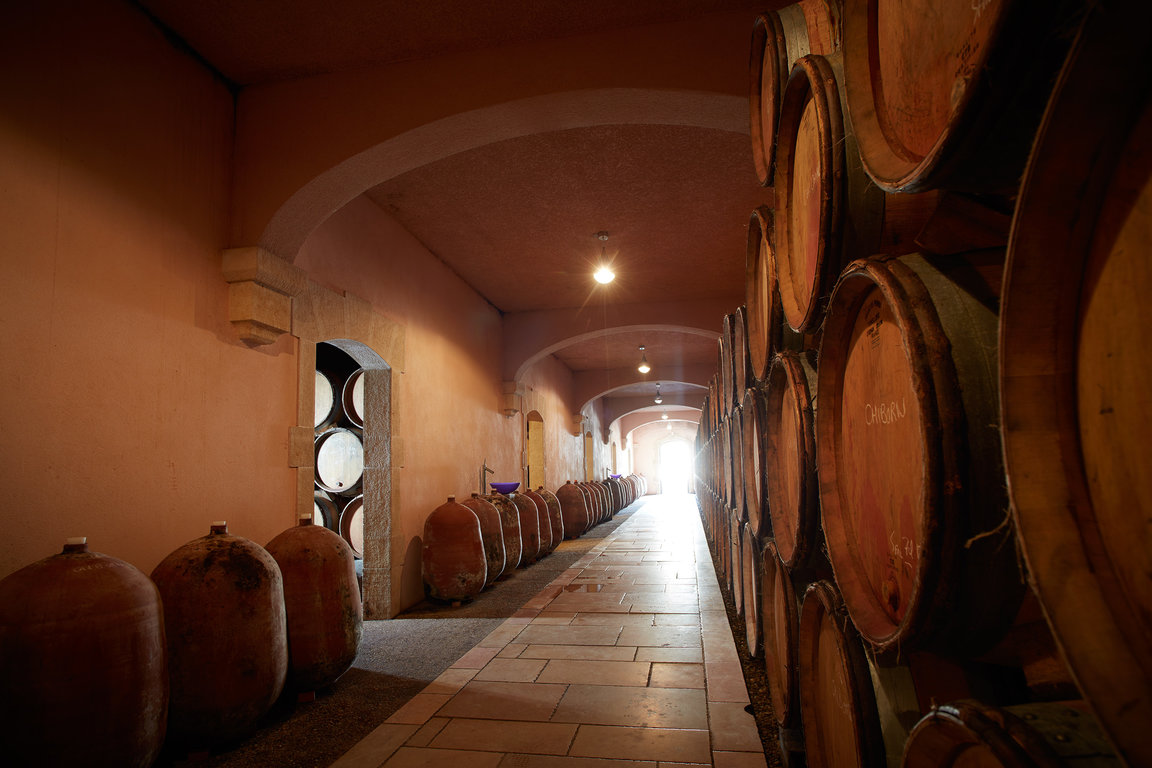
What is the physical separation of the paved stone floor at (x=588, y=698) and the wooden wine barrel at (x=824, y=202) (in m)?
1.90

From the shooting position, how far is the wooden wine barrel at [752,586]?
2.69 metres

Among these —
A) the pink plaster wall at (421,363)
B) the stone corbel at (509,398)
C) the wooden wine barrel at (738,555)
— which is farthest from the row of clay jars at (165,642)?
the stone corbel at (509,398)

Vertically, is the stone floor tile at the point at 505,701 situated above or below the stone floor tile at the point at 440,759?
below

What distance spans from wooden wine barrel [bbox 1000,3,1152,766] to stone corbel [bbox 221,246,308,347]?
3.75 metres

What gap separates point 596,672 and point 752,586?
44.6 inches

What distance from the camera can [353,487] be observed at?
6297 mm

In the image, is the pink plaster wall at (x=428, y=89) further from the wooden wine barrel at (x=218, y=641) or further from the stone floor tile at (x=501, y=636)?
the stone floor tile at (x=501, y=636)

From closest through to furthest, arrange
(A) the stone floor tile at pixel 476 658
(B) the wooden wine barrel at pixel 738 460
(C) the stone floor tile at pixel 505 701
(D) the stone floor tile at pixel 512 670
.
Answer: (C) the stone floor tile at pixel 505 701
(B) the wooden wine barrel at pixel 738 460
(D) the stone floor tile at pixel 512 670
(A) the stone floor tile at pixel 476 658

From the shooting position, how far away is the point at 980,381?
0.82 m

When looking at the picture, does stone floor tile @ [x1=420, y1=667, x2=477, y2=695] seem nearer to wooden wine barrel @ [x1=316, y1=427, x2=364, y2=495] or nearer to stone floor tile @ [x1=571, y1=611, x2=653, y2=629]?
stone floor tile @ [x1=571, y1=611, x2=653, y2=629]

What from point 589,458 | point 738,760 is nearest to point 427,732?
point 738,760

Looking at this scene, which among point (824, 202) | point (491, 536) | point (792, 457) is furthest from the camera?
point (491, 536)

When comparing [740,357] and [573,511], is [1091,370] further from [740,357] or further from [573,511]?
[573,511]

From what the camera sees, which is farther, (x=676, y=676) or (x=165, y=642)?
(x=676, y=676)
